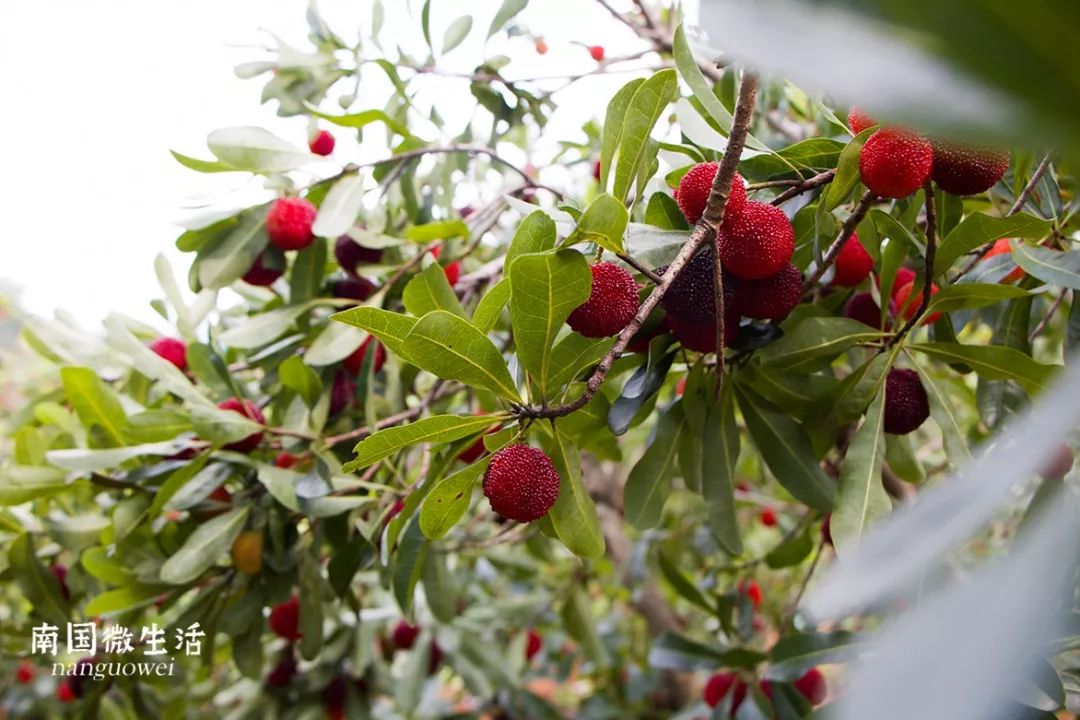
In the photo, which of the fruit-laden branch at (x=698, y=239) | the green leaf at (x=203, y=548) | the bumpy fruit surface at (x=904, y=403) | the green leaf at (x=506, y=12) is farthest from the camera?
the green leaf at (x=506, y=12)

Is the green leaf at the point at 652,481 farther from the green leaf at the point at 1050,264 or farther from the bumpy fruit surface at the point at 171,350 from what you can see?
the bumpy fruit surface at the point at 171,350

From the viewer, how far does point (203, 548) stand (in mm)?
909

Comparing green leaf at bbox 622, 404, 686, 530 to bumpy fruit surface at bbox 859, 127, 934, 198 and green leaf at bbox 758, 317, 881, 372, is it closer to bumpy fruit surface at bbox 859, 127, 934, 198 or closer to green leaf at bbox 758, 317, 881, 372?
green leaf at bbox 758, 317, 881, 372

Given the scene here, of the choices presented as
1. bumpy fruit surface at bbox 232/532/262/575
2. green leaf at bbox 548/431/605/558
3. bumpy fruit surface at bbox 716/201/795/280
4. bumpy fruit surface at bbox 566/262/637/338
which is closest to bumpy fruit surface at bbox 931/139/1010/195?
bumpy fruit surface at bbox 716/201/795/280

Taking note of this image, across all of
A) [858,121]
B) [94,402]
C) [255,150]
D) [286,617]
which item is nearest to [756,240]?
[858,121]

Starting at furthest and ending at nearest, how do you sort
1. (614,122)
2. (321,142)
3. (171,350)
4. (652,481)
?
(321,142) → (171,350) → (652,481) → (614,122)

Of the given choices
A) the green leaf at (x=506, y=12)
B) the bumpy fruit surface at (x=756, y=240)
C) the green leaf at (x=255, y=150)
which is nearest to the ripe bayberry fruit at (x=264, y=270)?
the green leaf at (x=255, y=150)

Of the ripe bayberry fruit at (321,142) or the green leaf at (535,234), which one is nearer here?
the green leaf at (535,234)

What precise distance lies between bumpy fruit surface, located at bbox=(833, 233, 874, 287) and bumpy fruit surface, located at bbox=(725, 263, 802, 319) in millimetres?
167

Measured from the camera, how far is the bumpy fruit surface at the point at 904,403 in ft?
2.30

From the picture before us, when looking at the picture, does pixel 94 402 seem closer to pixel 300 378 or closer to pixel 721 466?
pixel 300 378

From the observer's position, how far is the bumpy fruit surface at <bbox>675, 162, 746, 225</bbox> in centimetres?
56

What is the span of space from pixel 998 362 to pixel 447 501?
457 mm

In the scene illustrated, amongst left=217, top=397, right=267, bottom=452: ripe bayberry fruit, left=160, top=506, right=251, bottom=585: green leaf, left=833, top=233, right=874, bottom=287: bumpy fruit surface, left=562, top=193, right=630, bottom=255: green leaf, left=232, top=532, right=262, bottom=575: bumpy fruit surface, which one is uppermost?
left=562, top=193, right=630, bottom=255: green leaf
